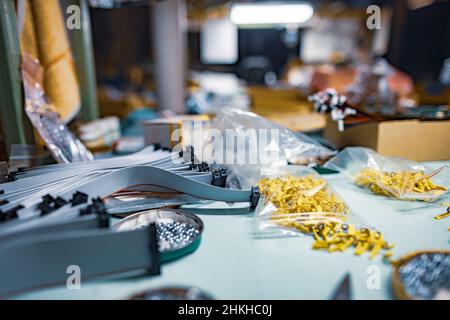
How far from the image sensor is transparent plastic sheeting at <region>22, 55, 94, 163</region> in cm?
136

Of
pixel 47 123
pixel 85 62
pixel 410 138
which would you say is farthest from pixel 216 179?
pixel 85 62

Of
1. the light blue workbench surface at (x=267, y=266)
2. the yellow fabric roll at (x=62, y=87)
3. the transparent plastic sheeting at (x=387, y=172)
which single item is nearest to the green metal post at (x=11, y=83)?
the yellow fabric roll at (x=62, y=87)

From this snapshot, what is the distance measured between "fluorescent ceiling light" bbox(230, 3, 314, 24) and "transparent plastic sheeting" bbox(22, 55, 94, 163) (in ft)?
7.87

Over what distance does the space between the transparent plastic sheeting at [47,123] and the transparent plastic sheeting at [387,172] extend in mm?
1140

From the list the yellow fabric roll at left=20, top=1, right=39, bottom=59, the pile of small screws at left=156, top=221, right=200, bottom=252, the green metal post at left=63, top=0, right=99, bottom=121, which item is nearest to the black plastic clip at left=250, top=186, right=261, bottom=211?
the pile of small screws at left=156, top=221, right=200, bottom=252

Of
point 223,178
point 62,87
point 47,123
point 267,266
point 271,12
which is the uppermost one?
point 271,12

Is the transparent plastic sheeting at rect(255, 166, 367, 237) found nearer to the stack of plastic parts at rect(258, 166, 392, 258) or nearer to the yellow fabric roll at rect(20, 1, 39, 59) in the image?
the stack of plastic parts at rect(258, 166, 392, 258)

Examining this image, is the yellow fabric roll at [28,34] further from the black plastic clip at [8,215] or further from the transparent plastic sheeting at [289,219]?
the transparent plastic sheeting at [289,219]

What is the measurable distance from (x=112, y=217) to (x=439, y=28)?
4.69m

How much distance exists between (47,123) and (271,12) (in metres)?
2.64

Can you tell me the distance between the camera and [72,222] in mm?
771

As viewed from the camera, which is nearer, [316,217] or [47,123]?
[316,217]

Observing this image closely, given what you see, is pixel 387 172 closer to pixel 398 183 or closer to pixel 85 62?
pixel 398 183
